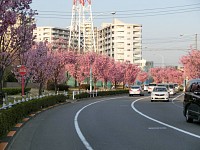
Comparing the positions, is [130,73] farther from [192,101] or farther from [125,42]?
[192,101]

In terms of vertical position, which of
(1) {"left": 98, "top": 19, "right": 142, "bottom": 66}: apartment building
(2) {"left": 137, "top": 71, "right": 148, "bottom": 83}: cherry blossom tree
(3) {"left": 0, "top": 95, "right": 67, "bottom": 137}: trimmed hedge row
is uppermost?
(1) {"left": 98, "top": 19, "right": 142, "bottom": 66}: apartment building

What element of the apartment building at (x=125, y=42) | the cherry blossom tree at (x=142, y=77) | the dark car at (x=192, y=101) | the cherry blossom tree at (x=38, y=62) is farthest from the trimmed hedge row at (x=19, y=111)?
the apartment building at (x=125, y=42)

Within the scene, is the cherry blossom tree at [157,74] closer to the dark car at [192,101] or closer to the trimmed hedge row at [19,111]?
the trimmed hedge row at [19,111]

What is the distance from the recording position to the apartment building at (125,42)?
148 m

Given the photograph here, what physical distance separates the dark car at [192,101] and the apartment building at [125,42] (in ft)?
424

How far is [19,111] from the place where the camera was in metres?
17.8

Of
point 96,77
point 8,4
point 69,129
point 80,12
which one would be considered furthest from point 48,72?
point 80,12

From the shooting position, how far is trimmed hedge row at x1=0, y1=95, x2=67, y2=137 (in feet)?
40.6

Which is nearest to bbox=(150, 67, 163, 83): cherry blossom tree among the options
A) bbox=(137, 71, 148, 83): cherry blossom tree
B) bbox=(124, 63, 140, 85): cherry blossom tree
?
bbox=(137, 71, 148, 83): cherry blossom tree

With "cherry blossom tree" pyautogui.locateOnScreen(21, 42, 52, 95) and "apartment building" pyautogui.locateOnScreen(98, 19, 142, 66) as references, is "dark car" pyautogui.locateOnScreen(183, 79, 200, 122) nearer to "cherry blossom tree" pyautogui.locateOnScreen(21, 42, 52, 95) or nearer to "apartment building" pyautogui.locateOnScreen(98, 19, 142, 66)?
"cherry blossom tree" pyautogui.locateOnScreen(21, 42, 52, 95)

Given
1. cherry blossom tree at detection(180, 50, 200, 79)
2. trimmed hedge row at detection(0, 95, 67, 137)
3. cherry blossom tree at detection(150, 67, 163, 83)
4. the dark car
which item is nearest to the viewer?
trimmed hedge row at detection(0, 95, 67, 137)

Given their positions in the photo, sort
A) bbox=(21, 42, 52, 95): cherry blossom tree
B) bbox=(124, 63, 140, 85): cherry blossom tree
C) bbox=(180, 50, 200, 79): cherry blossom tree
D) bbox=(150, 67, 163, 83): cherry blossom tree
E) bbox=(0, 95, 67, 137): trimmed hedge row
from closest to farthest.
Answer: bbox=(0, 95, 67, 137): trimmed hedge row → bbox=(21, 42, 52, 95): cherry blossom tree → bbox=(180, 50, 200, 79): cherry blossom tree → bbox=(124, 63, 140, 85): cherry blossom tree → bbox=(150, 67, 163, 83): cherry blossom tree

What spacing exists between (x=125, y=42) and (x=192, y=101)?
439 ft

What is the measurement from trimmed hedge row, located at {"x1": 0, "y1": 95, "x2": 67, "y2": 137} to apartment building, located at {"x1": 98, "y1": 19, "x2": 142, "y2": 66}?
113476 millimetres
